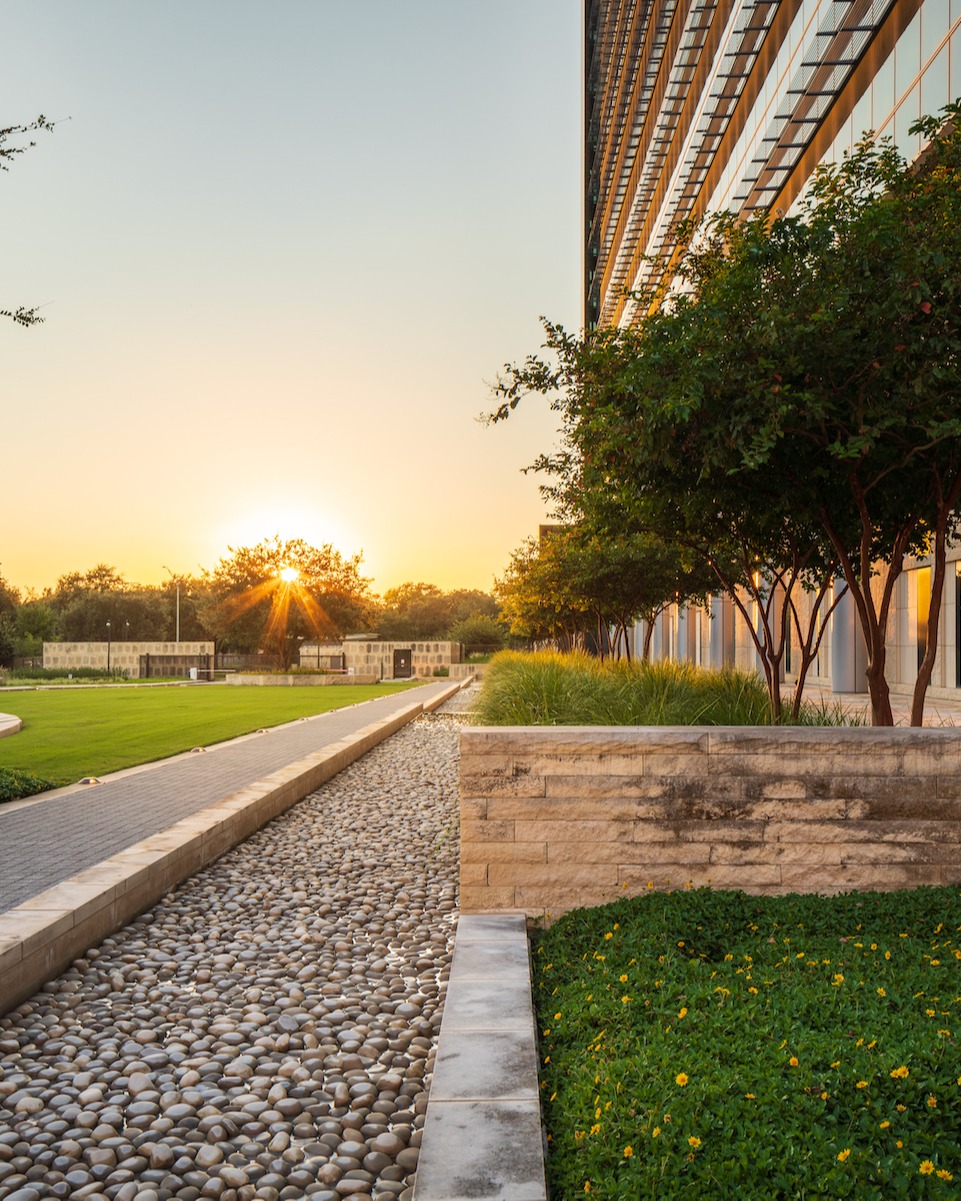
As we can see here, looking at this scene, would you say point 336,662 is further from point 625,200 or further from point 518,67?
point 518,67

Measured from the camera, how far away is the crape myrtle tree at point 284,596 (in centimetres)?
6719

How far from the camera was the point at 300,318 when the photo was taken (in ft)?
87.8

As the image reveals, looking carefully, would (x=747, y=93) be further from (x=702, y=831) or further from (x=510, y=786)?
(x=510, y=786)

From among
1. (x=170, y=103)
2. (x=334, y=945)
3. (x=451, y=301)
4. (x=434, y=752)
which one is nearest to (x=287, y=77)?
(x=170, y=103)

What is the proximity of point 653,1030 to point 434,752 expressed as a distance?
40.3ft

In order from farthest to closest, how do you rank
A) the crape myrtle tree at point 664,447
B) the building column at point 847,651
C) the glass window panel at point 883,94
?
the building column at point 847,651, the glass window panel at point 883,94, the crape myrtle tree at point 664,447

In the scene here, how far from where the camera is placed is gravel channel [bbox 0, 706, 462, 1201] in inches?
121

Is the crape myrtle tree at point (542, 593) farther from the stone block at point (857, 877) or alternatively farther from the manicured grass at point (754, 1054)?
the manicured grass at point (754, 1054)

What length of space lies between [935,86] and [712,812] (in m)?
17.3

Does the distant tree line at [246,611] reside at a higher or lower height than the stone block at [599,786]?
higher

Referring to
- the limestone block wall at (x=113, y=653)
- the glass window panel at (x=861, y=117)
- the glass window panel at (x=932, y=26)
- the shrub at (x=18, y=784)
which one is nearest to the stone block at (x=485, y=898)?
the shrub at (x=18, y=784)

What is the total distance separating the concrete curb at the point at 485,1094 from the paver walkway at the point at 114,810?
10.3 ft

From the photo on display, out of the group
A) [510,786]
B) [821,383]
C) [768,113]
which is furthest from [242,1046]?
[768,113]

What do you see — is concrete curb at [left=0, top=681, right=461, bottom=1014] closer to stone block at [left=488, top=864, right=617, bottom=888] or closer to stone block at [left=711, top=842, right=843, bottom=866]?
stone block at [left=488, top=864, right=617, bottom=888]
